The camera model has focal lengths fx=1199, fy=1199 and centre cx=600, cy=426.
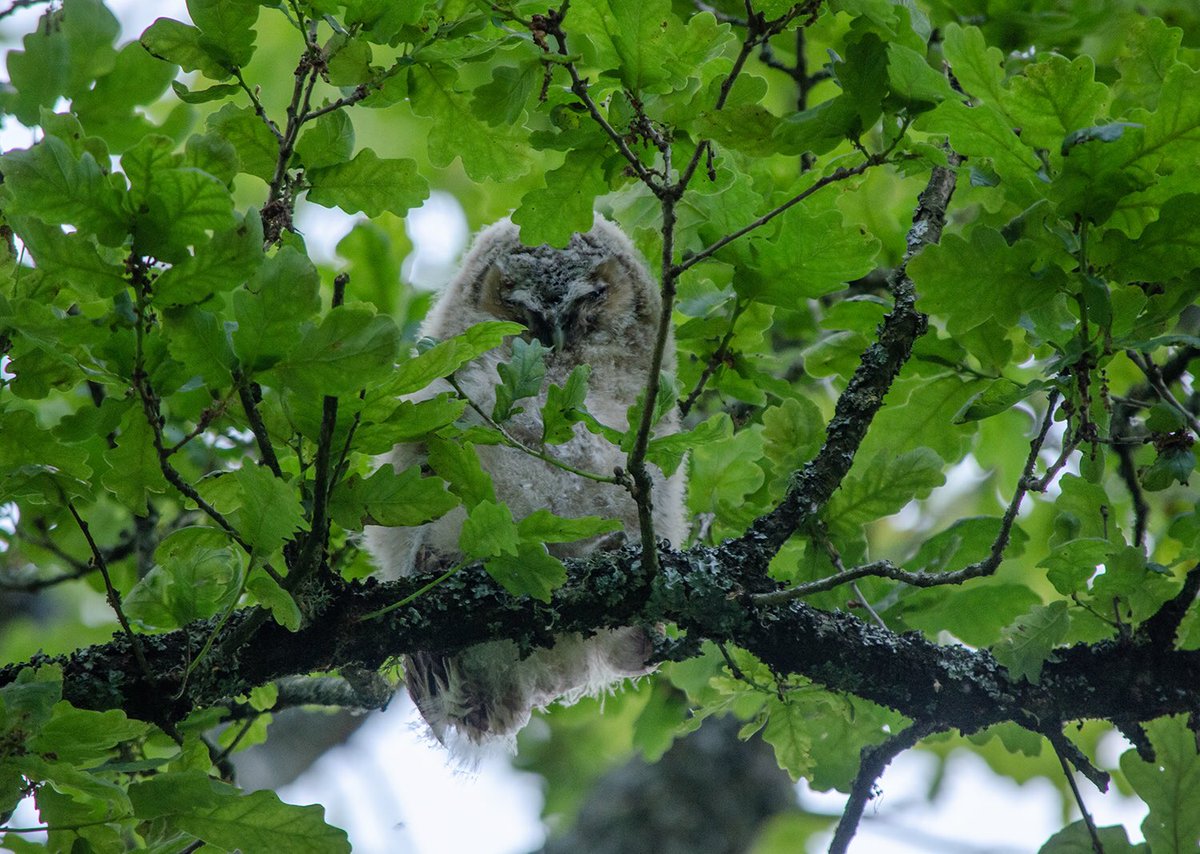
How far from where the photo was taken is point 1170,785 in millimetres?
2164

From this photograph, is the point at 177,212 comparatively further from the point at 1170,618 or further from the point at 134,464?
the point at 1170,618

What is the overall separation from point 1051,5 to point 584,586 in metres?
1.72

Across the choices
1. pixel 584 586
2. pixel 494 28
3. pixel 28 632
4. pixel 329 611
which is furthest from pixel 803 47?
pixel 28 632

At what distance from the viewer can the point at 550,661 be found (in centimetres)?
262

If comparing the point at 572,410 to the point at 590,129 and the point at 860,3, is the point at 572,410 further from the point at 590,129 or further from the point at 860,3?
the point at 860,3

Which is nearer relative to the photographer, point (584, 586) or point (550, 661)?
point (584, 586)

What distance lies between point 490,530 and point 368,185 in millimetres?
575

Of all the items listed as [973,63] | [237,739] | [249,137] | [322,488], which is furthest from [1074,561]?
[237,739]

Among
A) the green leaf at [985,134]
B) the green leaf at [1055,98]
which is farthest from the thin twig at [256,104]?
the green leaf at [1055,98]

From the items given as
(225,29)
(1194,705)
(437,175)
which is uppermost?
(437,175)

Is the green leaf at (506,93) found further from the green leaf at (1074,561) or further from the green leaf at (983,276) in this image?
the green leaf at (1074,561)

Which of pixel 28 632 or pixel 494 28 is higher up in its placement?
pixel 28 632

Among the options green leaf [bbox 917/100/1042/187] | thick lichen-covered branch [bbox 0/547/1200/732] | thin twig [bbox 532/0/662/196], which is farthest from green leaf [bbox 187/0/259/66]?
green leaf [bbox 917/100/1042/187]

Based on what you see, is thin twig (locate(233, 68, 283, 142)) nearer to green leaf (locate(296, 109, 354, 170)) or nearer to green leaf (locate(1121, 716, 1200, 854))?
green leaf (locate(296, 109, 354, 170))
